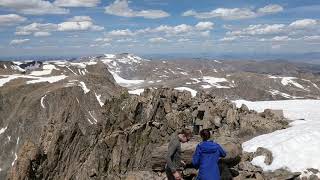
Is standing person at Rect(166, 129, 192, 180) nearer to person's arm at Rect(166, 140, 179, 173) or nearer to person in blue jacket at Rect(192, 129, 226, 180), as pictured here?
person's arm at Rect(166, 140, 179, 173)

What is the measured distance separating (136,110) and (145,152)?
16280 mm

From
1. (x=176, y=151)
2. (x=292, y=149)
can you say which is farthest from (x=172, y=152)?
(x=292, y=149)

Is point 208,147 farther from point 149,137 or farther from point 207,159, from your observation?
point 149,137

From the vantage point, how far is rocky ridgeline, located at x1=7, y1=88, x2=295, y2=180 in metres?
27.0

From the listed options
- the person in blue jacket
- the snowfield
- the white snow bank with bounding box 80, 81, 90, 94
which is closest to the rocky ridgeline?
the snowfield

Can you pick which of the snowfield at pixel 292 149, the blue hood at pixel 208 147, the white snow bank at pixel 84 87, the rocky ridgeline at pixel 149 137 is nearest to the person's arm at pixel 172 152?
the blue hood at pixel 208 147

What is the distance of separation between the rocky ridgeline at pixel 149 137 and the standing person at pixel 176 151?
4.24 metres

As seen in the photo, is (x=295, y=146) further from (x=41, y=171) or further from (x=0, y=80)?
(x=0, y=80)

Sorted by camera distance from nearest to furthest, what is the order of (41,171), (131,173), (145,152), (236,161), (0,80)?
(236,161) → (131,173) → (145,152) → (41,171) → (0,80)

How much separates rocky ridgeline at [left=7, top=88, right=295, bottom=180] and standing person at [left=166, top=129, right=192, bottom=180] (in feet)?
13.9

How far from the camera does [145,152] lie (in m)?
35.1

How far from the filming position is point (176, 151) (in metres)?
20.4

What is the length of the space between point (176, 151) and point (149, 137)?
A: 53.6ft

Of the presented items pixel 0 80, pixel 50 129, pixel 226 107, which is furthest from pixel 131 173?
pixel 0 80
